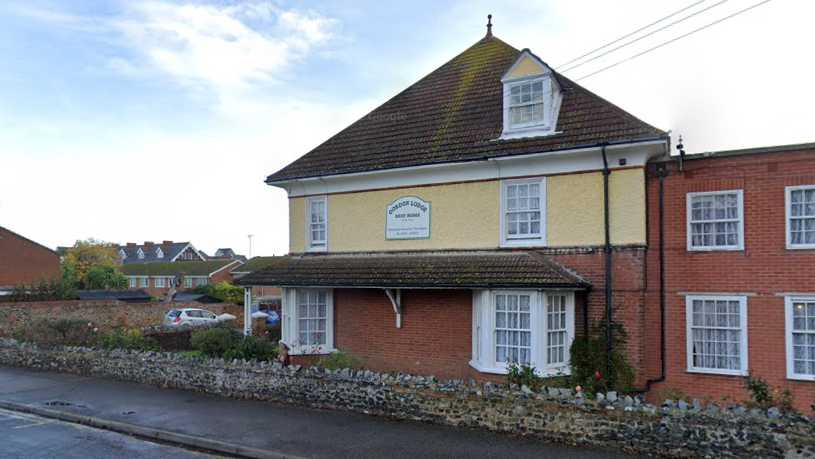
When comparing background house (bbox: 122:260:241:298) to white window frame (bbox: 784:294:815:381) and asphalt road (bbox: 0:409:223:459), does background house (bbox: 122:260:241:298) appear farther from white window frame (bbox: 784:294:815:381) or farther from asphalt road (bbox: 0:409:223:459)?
white window frame (bbox: 784:294:815:381)

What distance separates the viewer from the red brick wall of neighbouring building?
12.2 metres

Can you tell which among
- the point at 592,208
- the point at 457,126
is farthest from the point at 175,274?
the point at 592,208

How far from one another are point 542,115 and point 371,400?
26.0ft

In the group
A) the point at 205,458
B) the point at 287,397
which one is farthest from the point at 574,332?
the point at 205,458

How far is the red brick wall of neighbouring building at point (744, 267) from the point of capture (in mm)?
12188

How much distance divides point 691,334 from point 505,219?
16.1 ft

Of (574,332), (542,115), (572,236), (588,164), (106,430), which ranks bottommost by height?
(106,430)

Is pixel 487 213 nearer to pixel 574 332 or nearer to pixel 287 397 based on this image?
pixel 574 332

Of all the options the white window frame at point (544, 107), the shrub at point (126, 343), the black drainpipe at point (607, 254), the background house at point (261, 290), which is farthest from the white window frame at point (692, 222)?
the background house at point (261, 290)

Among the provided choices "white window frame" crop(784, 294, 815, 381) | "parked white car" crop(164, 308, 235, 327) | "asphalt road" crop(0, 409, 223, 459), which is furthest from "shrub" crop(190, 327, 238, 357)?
"parked white car" crop(164, 308, 235, 327)

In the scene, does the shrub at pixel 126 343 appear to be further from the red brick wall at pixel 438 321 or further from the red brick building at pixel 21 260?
the red brick building at pixel 21 260

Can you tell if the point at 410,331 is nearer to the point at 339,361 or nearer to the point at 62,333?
the point at 339,361

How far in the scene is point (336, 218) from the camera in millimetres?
17312

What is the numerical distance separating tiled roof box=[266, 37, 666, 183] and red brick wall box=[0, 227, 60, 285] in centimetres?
3439
